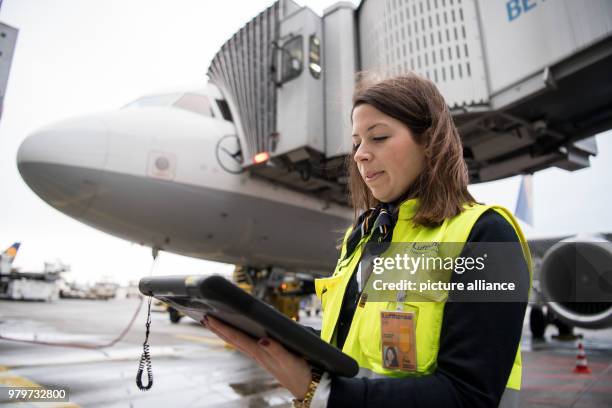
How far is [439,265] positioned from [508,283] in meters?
0.16

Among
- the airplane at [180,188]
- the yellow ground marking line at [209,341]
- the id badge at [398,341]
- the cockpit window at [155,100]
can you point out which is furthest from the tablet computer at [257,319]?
the yellow ground marking line at [209,341]

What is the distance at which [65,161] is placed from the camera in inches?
204

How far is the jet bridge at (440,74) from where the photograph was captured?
4305 mm

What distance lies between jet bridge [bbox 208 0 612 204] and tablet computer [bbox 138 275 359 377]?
10.1 feet

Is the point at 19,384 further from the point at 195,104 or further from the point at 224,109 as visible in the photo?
the point at 224,109

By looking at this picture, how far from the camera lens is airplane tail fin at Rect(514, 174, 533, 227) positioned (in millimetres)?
13930

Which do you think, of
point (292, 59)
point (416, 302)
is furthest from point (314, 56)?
point (416, 302)

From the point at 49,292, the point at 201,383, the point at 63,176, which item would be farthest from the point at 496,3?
the point at 49,292

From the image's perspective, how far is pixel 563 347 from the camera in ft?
27.9

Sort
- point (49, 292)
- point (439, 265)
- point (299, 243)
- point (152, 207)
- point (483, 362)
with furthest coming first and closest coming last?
point (49, 292)
point (299, 243)
point (152, 207)
point (439, 265)
point (483, 362)

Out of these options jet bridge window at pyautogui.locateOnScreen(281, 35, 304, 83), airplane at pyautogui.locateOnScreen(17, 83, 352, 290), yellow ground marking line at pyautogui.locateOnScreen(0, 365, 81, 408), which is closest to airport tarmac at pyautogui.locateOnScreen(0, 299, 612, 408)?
yellow ground marking line at pyautogui.locateOnScreen(0, 365, 81, 408)

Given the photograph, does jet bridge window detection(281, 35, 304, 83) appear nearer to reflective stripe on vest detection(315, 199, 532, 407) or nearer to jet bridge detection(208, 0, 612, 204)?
jet bridge detection(208, 0, 612, 204)

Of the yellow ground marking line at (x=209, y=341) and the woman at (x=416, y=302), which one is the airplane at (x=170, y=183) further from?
the woman at (x=416, y=302)

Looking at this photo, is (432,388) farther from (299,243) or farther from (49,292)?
(49,292)
